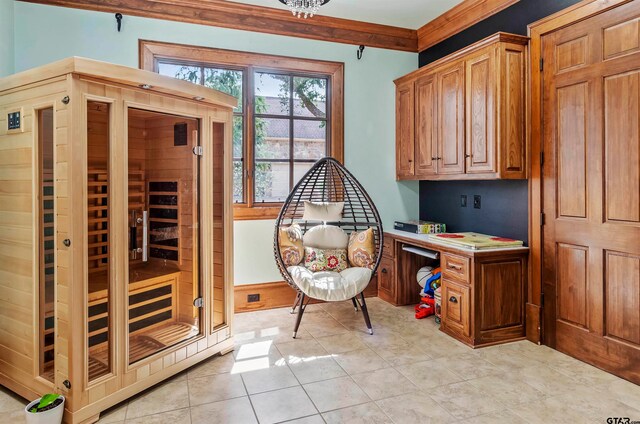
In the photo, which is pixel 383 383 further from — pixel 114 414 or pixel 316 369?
pixel 114 414

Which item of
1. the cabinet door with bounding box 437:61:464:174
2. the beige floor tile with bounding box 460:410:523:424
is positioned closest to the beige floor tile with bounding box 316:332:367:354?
the beige floor tile with bounding box 460:410:523:424

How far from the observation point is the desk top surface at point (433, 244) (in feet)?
9.72

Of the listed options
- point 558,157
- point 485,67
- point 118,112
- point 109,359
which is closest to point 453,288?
point 558,157

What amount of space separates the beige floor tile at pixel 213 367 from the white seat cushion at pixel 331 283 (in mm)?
751

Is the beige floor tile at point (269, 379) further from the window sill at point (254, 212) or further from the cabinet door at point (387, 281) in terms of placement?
the cabinet door at point (387, 281)

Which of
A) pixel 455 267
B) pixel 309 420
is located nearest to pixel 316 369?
pixel 309 420

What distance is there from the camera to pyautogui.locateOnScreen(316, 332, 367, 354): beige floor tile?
2955 millimetres

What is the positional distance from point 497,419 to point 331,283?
146 centimetres

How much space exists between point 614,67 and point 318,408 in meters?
2.68

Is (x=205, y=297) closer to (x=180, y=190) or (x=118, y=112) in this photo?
(x=180, y=190)

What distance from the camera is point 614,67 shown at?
2475 mm

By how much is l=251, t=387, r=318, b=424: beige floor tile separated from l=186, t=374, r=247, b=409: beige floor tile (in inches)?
5.7

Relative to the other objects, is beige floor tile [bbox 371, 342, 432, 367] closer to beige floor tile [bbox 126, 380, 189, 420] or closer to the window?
beige floor tile [bbox 126, 380, 189, 420]

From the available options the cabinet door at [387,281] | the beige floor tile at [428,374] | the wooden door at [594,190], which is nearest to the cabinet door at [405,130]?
the cabinet door at [387,281]
